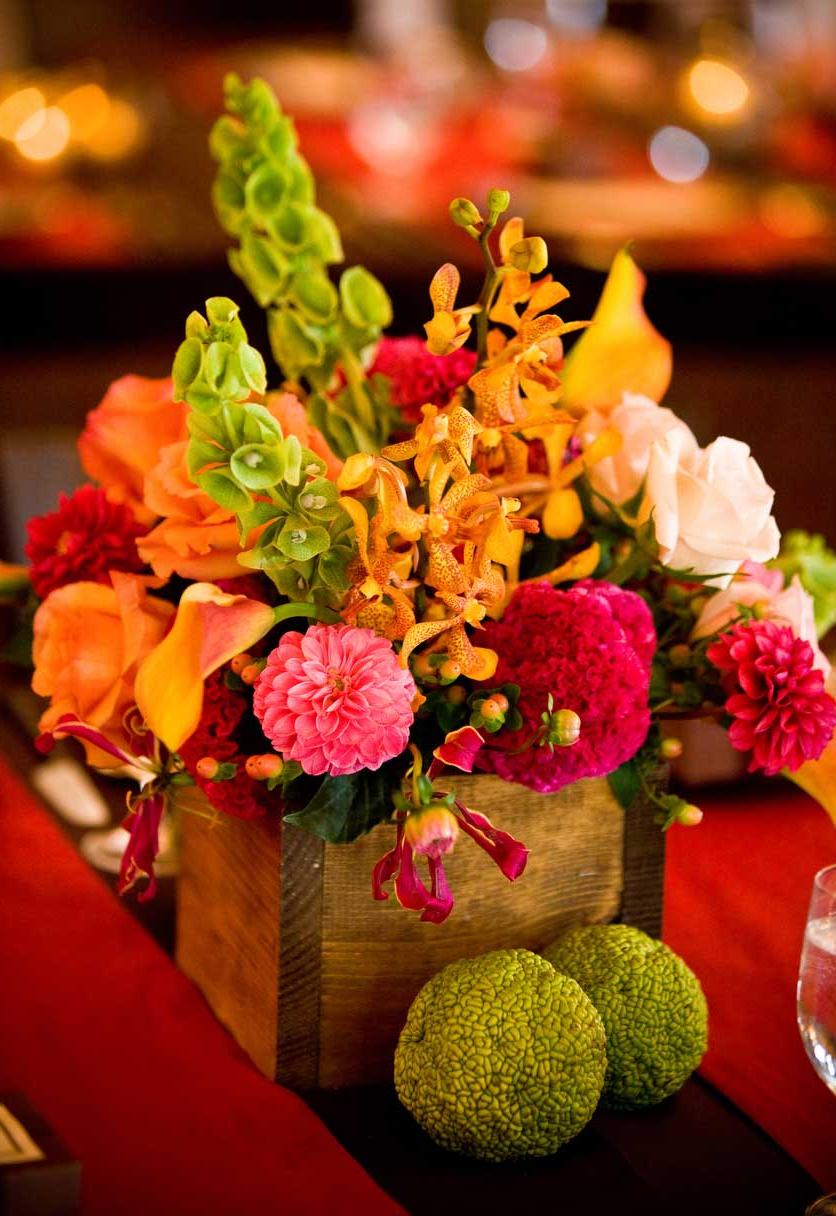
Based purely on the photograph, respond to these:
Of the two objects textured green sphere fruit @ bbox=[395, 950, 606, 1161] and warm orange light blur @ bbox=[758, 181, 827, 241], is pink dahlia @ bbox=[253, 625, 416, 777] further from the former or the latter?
warm orange light blur @ bbox=[758, 181, 827, 241]

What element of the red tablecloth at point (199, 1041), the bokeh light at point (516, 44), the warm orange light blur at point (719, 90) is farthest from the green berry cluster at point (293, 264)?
the bokeh light at point (516, 44)

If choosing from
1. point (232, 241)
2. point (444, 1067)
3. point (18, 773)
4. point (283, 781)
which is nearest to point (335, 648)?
point (283, 781)

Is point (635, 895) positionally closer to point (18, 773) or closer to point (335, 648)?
point (335, 648)

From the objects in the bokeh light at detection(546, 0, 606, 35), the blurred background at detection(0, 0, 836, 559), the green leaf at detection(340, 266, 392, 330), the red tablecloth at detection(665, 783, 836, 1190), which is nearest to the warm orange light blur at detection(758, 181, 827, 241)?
the blurred background at detection(0, 0, 836, 559)

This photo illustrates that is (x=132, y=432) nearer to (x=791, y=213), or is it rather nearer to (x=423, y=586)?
(x=423, y=586)

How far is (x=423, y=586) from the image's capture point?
69 centimetres

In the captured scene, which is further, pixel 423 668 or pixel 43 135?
pixel 43 135

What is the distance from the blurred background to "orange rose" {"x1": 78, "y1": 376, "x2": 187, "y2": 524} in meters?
0.24

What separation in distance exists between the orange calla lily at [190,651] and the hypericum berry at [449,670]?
0.07 m

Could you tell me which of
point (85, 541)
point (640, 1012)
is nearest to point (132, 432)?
point (85, 541)

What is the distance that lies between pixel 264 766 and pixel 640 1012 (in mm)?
207

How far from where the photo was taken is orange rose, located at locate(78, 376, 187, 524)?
0.80 m

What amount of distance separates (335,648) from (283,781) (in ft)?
0.22

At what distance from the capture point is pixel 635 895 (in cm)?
82
